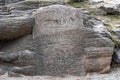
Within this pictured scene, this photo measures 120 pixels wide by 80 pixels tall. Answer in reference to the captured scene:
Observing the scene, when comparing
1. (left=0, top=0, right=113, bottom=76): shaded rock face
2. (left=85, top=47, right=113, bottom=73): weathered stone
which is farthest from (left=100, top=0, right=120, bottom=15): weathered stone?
(left=85, top=47, right=113, bottom=73): weathered stone

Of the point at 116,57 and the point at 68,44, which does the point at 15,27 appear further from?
the point at 116,57

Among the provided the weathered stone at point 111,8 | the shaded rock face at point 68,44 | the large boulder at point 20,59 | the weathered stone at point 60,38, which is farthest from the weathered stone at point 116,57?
the large boulder at point 20,59

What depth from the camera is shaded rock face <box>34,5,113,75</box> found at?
8117mm

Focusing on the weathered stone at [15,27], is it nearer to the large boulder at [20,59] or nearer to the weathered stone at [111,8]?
the large boulder at [20,59]

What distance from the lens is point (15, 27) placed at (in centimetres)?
809

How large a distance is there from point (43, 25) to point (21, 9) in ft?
3.72

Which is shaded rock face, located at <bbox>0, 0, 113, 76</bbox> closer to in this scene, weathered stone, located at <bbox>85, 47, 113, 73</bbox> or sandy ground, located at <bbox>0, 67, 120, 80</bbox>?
weathered stone, located at <bbox>85, 47, 113, 73</bbox>

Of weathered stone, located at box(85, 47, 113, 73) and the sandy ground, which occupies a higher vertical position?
weathered stone, located at box(85, 47, 113, 73)

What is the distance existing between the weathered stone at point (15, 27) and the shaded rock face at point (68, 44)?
23cm

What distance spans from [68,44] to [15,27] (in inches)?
61.7

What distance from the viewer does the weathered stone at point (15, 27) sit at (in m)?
8.01

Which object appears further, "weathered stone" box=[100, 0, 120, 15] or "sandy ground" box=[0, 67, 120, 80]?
"weathered stone" box=[100, 0, 120, 15]

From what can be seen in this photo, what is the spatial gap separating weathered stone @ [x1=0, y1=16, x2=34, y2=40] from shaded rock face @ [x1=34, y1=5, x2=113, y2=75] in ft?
0.75

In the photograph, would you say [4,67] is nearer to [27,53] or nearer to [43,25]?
[27,53]
